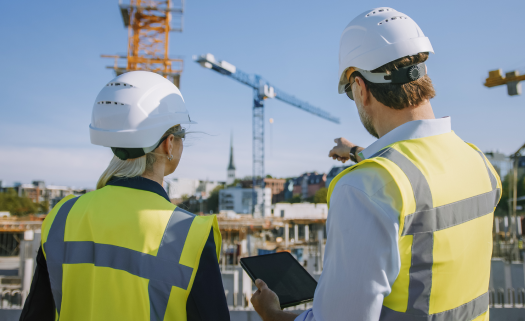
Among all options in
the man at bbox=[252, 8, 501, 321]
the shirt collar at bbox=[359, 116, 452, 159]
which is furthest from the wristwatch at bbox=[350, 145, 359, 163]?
the shirt collar at bbox=[359, 116, 452, 159]

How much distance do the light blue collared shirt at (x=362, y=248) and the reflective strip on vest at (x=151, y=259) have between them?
60cm

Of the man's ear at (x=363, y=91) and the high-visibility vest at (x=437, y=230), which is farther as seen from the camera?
the man's ear at (x=363, y=91)

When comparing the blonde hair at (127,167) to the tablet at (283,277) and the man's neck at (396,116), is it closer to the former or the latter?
the tablet at (283,277)

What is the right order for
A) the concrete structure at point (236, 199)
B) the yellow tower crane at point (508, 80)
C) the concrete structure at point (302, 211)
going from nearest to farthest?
the yellow tower crane at point (508, 80) → the concrete structure at point (302, 211) → the concrete structure at point (236, 199)

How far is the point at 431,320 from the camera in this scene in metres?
1.11

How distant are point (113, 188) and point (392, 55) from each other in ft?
4.23

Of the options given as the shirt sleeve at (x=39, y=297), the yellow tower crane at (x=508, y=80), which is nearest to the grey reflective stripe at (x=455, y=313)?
the shirt sleeve at (x=39, y=297)

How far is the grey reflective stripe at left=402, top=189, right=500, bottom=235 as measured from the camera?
3.54 feet

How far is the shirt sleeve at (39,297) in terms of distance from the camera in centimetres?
159

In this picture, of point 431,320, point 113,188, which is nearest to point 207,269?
point 113,188

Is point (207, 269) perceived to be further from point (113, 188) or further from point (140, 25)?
point (140, 25)

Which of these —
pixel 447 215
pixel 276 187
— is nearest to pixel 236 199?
pixel 276 187

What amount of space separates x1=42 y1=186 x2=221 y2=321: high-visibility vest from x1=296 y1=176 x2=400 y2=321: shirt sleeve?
1.87 ft

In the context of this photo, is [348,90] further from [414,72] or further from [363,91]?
[414,72]
